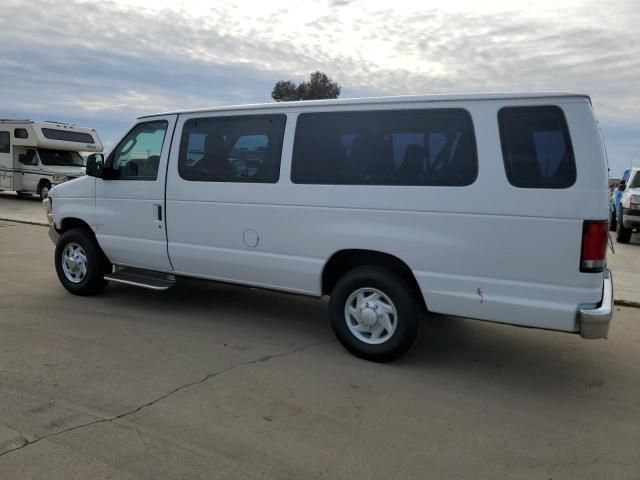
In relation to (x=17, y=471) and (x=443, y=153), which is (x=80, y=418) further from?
(x=443, y=153)

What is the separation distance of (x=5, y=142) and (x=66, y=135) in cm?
222

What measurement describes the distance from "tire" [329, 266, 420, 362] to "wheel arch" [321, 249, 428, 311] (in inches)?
3.1

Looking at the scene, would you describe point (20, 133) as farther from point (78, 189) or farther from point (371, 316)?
point (371, 316)

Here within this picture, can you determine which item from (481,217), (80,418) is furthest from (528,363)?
(80,418)

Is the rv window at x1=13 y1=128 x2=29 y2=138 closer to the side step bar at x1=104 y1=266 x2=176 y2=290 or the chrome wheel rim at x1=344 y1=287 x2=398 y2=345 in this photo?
the side step bar at x1=104 y1=266 x2=176 y2=290

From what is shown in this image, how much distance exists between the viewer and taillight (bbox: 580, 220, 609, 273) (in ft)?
12.2

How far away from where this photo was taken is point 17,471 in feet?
9.35

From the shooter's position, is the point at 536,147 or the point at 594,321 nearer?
the point at 594,321

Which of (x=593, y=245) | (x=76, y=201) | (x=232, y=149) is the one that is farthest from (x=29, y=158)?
(x=593, y=245)

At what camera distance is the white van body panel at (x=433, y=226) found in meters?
3.79

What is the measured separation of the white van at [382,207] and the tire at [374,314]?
1 centimetres

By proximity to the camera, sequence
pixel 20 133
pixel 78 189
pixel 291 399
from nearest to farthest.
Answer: pixel 291 399 < pixel 78 189 < pixel 20 133

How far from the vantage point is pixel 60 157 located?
2058cm

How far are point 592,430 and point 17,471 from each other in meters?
3.36
